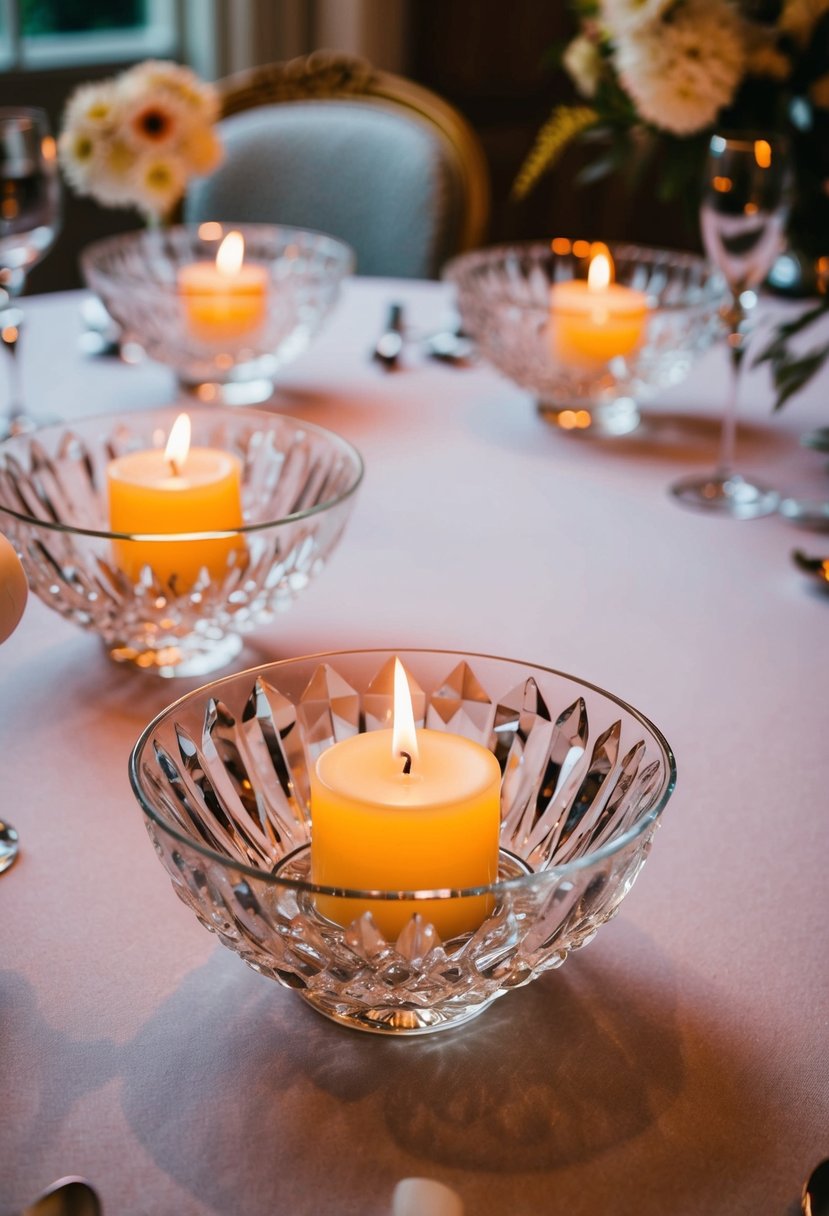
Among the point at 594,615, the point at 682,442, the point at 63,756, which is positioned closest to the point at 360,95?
the point at 682,442

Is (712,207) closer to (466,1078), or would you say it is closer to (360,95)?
(466,1078)

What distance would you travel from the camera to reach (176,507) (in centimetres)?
69

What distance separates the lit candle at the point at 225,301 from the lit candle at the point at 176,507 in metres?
0.34

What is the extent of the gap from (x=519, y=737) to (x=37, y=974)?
21 cm

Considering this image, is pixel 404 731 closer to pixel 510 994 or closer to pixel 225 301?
pixel 510 994

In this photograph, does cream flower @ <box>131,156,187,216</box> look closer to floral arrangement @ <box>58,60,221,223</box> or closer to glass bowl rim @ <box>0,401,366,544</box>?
floral arrangement @ <box>58,60,221,223</box>

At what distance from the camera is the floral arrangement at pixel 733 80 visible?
37.5 inches

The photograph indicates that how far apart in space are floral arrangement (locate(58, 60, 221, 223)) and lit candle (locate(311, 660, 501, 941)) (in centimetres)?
83

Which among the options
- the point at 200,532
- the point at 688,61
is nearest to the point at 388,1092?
the point at 200,532

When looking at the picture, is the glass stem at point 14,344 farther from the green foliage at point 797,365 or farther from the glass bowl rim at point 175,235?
the green foliage at point 797,365

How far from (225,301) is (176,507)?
0.42m

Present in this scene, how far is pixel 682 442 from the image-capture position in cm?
106

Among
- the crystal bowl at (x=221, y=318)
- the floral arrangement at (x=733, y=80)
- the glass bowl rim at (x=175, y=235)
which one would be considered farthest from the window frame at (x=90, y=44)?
the floral arrangement at (x=733, y=80)

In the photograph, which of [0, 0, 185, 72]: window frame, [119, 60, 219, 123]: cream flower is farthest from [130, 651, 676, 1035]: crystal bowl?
[0, 0, 185, 72]: window frame
